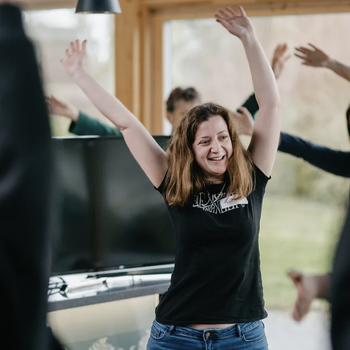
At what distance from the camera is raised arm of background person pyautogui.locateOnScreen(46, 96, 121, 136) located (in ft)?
9.86

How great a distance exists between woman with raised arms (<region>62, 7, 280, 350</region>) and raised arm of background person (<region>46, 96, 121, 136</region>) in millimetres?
1028

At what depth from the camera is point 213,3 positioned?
3771mm

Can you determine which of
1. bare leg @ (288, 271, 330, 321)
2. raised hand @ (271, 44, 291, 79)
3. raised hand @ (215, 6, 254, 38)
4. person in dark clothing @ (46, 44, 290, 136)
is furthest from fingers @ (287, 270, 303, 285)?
person in dark clothing @ (46, 44, 290, 136)

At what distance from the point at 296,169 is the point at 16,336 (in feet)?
10.9

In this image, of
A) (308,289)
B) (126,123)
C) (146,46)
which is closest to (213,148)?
(126,123)

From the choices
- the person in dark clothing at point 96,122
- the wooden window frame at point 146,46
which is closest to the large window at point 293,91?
the wooden window frame at point 146,46

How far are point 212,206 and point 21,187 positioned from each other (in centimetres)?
120

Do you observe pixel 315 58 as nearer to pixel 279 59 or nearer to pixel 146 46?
pixel 279 59

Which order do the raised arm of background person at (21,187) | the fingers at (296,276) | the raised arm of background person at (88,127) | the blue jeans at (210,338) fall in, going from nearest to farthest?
1. the raised arm of background person at (21,187)
2. the fingers at (296,276)
3. the blue jeans at (210,338)
4. the raised arm of background person at (88,127)

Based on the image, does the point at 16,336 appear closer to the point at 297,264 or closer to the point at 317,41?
the point at 317,41

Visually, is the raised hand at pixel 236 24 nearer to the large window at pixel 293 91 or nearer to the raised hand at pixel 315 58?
the raised hand at pixel 315 58

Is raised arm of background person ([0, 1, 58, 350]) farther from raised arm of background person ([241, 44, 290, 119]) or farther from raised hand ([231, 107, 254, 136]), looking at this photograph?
raised arm of background person ([241, 44, 290, 119])

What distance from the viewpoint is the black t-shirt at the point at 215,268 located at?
5.86ft

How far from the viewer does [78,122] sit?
3.08 m
